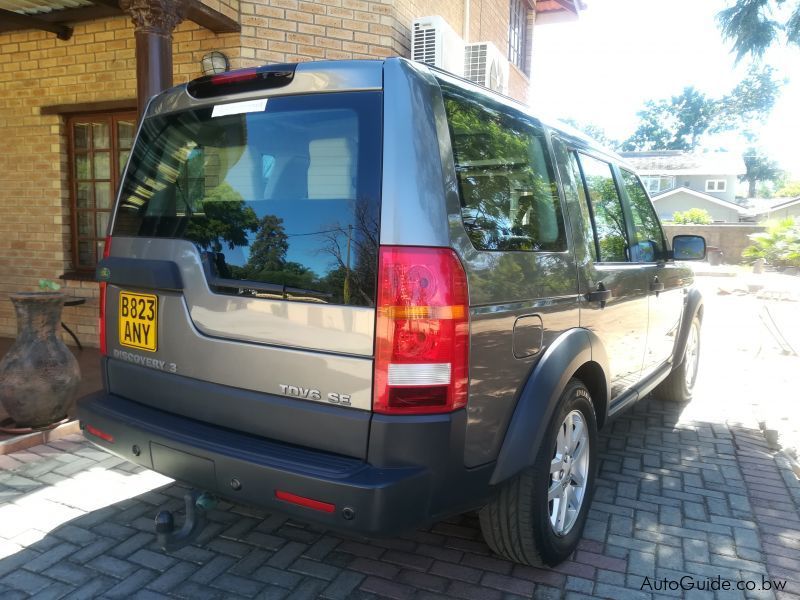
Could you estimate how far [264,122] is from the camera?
7.98 ft

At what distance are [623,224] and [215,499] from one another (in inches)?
109

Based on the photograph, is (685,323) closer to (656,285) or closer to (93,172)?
(656,285)

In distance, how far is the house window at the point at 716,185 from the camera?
57.3 metres

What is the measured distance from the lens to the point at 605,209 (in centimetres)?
361

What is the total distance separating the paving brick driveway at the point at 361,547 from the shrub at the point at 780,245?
21441mm

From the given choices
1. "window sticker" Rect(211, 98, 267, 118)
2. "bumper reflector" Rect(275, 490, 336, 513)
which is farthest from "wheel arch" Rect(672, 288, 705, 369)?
"window sticker" Rect(211, 98, 267, 118)

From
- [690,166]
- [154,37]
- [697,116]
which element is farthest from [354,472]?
[697,116]

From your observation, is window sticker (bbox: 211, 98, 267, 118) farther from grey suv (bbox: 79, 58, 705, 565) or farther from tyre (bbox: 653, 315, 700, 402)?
tyre (bbox: 653, 315, 700, 402)

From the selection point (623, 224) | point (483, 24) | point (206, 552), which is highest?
point (483, 24)

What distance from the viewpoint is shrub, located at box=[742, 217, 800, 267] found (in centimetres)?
2219

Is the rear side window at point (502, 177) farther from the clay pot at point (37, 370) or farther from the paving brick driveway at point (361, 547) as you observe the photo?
the clay pot at point (37, 370)

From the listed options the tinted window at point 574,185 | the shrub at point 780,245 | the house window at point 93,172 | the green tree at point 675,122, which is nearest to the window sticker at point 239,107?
the tinted window at point 574,185

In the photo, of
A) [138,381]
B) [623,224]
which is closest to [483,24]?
[623,224]

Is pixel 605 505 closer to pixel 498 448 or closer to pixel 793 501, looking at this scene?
pixel 793 501
